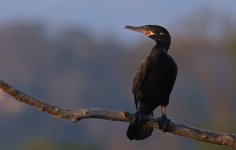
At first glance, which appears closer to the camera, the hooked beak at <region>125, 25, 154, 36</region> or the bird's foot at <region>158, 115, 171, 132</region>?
the bird's foot at <region>158, 115, 171, 132</region>

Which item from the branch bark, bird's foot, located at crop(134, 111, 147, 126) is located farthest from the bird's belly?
the branch bark

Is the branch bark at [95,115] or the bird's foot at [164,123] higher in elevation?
the branch bark at [95,115]

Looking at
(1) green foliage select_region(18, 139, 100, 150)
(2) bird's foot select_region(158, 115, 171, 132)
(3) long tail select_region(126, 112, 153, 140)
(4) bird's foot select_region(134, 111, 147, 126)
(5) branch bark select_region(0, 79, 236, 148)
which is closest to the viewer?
(5) branch bark select_region(0, 79, 236, 148)

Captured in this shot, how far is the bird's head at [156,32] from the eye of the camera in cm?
767

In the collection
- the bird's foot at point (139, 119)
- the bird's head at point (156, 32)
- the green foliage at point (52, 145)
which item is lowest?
the green foliage at point (52, 145)

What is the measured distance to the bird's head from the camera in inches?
302

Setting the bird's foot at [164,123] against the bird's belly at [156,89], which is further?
the bird's belly at [156,89]

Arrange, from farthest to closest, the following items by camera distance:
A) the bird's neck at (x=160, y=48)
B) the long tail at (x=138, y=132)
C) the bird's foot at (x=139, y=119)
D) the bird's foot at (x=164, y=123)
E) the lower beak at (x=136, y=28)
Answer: the bird's neck at (x=160, y=48) < the lower beak at (x=136, y=28) < the long tail at (x=138, y=132) < the bird's foot at (x=139, y=119) < the bird's foot at (x=164, y=123)

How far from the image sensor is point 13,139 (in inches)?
2018

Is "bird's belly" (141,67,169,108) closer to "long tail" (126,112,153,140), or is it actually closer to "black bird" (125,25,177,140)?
"black bird" (125,25,177,140)

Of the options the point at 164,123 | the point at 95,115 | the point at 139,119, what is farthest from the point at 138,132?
the point at 95,115

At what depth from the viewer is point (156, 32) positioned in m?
7.70

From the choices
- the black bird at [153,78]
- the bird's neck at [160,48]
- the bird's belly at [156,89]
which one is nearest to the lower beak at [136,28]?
the black bird at [153,78]

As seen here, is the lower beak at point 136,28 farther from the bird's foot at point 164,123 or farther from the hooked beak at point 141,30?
the bird's foot at point 164,123
